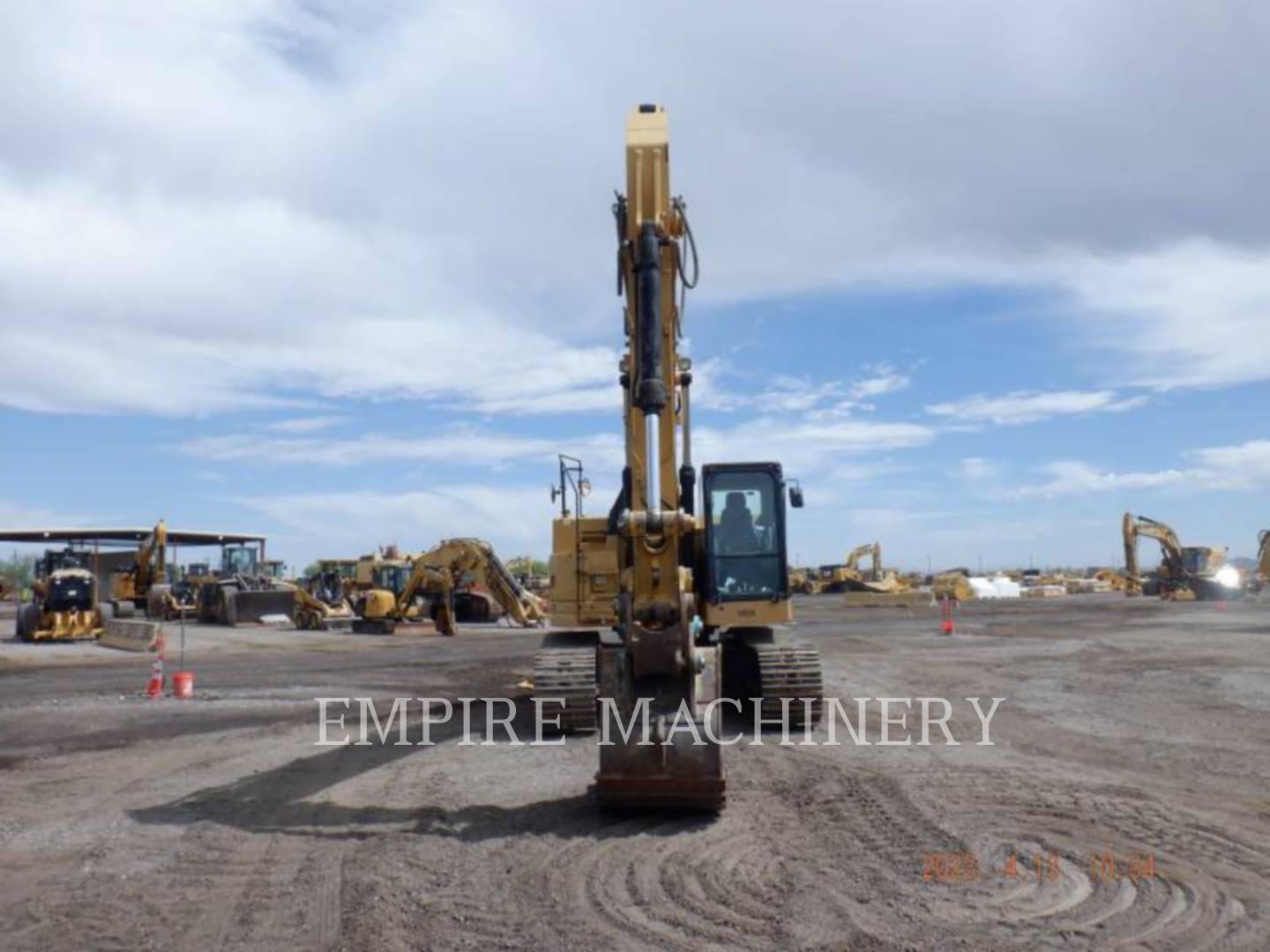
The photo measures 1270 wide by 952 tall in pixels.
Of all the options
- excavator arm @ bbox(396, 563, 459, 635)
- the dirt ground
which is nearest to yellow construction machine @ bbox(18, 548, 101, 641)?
excavator arm @ bbox(396, 563, 459, 635)

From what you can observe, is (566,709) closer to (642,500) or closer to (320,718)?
(642,500)

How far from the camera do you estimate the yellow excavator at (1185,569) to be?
51781 mm

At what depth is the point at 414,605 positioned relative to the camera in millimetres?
35750

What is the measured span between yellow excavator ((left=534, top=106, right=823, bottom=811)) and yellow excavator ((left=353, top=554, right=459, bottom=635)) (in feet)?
64.0

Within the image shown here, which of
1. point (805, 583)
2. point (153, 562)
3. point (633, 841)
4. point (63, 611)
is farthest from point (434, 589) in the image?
point (805, 583)

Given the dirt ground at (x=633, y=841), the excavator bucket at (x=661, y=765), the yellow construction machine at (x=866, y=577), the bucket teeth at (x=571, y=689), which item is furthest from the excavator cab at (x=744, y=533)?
the yellow construction machine at (x=866, y=577)

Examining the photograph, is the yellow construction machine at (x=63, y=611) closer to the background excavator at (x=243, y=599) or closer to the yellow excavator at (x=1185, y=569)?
the background excavator at (x=243, y=599)

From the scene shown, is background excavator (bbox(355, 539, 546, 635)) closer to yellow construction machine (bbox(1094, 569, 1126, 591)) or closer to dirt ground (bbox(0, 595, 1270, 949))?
dirt ground (bbox(0, 595, 1270, 949))

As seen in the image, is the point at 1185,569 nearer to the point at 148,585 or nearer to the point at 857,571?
the point at 857,571

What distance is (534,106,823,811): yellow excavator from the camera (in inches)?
301

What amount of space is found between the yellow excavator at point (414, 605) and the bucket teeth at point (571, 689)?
2106 centimetres

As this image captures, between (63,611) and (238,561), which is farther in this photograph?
(238,561)

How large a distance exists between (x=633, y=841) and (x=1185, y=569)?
2161 inches

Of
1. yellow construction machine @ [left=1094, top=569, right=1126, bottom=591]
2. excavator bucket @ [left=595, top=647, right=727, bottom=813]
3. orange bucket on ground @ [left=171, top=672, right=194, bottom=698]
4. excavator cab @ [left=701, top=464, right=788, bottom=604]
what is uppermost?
excavator cab @ [left=701, top=464, right=788, bottom=604]
